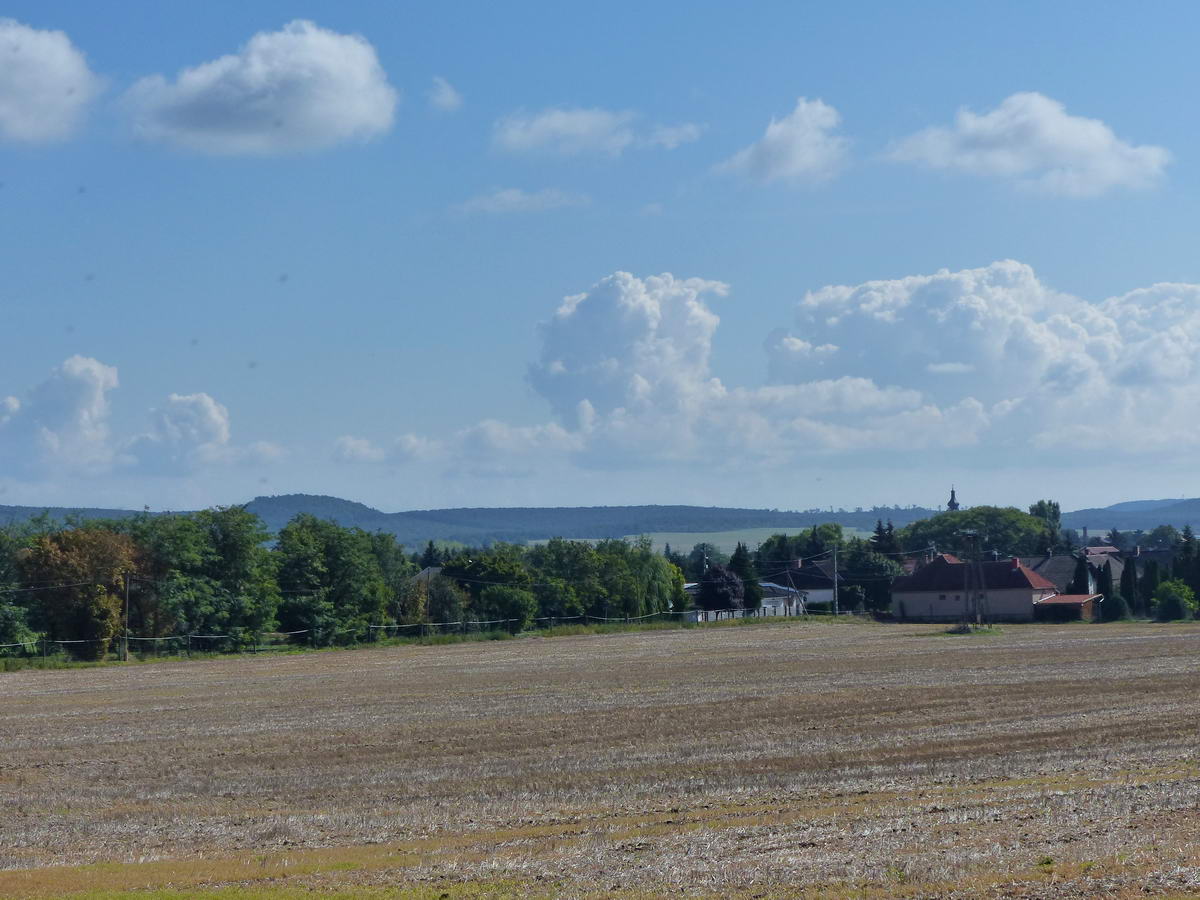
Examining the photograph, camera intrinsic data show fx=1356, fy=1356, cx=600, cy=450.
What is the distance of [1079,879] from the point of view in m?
14.7

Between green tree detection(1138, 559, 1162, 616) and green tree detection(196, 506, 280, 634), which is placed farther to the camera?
green tree detection(1138, 559, 1162, 616)

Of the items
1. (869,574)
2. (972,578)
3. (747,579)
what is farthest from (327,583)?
(869,574)

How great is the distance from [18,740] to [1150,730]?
31416 millimetres

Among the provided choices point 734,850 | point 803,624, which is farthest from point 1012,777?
point 803,624

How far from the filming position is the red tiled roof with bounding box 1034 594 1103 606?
13725 centimetres

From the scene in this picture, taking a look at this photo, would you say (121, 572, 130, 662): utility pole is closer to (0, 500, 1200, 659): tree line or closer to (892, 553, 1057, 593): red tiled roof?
(0, 500, 1200, 659): tree line

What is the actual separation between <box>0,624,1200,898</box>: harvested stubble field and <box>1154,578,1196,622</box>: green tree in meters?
75.6

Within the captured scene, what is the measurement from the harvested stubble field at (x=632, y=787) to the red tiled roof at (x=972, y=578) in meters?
87.9

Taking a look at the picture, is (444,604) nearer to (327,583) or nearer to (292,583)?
(327,583)

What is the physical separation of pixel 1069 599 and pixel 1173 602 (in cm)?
2041

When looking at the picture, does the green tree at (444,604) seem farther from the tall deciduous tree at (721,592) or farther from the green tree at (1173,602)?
the green tree at (1173,602)

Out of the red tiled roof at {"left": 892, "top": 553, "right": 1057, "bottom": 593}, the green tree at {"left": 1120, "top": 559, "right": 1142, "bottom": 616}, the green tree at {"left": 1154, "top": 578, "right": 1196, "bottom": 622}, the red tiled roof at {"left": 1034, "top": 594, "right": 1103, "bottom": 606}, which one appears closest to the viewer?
the green tree at {"left": 1154, "top": 578, "right": 1196, "bottom": 622}

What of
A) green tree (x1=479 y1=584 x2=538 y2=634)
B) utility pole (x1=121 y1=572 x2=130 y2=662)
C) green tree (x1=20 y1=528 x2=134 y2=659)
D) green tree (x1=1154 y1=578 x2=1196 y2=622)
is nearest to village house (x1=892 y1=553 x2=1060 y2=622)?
green tree (x1=1154 y1=578 x2=1196 y2=622)

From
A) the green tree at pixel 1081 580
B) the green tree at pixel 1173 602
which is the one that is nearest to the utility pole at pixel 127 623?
the green tree at pixel 1173 602
